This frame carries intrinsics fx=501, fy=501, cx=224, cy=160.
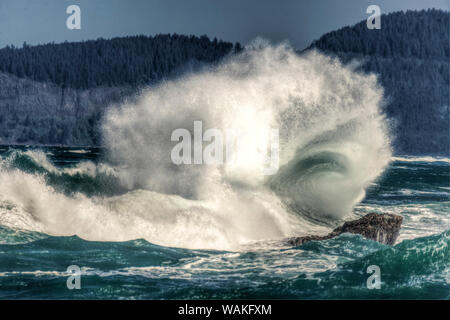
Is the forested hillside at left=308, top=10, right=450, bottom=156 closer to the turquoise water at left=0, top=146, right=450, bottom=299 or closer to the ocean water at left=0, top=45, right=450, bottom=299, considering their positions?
the ocean water at left=0, top=45, right=450, bottom=299

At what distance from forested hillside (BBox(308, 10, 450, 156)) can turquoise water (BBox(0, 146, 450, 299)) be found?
6.44 meters

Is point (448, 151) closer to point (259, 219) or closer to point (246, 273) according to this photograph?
point (259, 219)

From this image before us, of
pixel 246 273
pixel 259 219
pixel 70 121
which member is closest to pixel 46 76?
pixel 70 121

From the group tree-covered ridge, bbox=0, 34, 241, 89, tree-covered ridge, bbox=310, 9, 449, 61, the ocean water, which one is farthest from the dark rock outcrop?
tree-covered ridge, bbox=0, 34, 241, 89

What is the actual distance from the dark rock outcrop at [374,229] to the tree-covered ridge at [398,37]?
494cm

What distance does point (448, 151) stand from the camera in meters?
22.3

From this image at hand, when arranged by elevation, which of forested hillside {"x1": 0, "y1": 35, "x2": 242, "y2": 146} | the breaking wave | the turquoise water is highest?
forested hillside {"x1": 0, "y1": 35, "x2": 242, "y2": 146}

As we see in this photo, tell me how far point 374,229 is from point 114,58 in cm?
2136

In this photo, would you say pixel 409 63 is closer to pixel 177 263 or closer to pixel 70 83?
pixel 177 263

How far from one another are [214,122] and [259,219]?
3220 millimetres

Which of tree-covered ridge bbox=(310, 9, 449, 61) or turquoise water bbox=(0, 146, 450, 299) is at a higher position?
tree-covered ridge bbox=(310, 9, 449, 61)

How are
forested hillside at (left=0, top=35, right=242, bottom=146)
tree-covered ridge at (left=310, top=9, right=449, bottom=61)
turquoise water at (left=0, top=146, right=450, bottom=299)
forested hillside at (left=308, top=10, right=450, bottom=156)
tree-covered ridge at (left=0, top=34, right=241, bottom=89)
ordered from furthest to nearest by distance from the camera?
forested hillside at (left=0, top=35, right=242, bottom=146) < tree-covered ridge at (left=0, top=34, right=241, bottom=89) < forested hillside at (left=308, top=10, right=450, bottom=156) < tree-covered ridge at (left=310, top=9, right=449, bottom=61) < turquoise water at (left=0, top=146, right=450, bottom=299)

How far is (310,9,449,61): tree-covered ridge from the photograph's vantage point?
1444 centimetres

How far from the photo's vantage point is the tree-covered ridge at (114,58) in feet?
61.2
